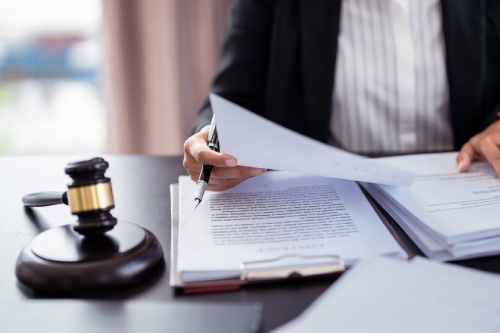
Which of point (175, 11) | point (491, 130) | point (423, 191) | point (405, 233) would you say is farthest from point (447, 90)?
point (175, 11)

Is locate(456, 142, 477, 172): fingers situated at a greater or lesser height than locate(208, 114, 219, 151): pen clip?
lesser

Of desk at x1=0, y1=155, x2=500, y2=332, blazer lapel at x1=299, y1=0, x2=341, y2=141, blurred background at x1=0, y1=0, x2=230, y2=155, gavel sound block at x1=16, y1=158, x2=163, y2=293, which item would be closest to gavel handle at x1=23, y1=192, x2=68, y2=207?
desk at x1=0, y1=155, x2=500, y2=332

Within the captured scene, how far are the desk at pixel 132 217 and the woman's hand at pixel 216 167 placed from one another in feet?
0.22

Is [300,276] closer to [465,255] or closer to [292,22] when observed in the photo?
[465,255]

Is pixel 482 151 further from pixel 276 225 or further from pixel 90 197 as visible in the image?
pixel 90 197

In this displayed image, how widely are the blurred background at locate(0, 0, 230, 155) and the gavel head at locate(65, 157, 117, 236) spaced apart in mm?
1401

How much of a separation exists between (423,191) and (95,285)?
1.45 ft

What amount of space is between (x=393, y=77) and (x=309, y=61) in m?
0.20

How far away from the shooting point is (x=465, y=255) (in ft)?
1.82

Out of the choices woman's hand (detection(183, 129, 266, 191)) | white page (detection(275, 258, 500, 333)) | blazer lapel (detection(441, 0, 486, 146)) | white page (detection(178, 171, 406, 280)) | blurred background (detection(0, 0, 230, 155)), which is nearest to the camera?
white page (detection(275, 258, 500, 333))

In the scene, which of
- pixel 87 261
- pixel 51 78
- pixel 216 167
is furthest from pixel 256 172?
pixel 51 78

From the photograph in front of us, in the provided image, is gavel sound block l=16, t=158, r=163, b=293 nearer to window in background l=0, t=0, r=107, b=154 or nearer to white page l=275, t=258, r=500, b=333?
white page l=275, t=258, r=500, b=333

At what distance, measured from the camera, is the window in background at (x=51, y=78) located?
79.6 inches

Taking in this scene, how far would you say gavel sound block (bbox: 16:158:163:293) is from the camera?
49 cm
